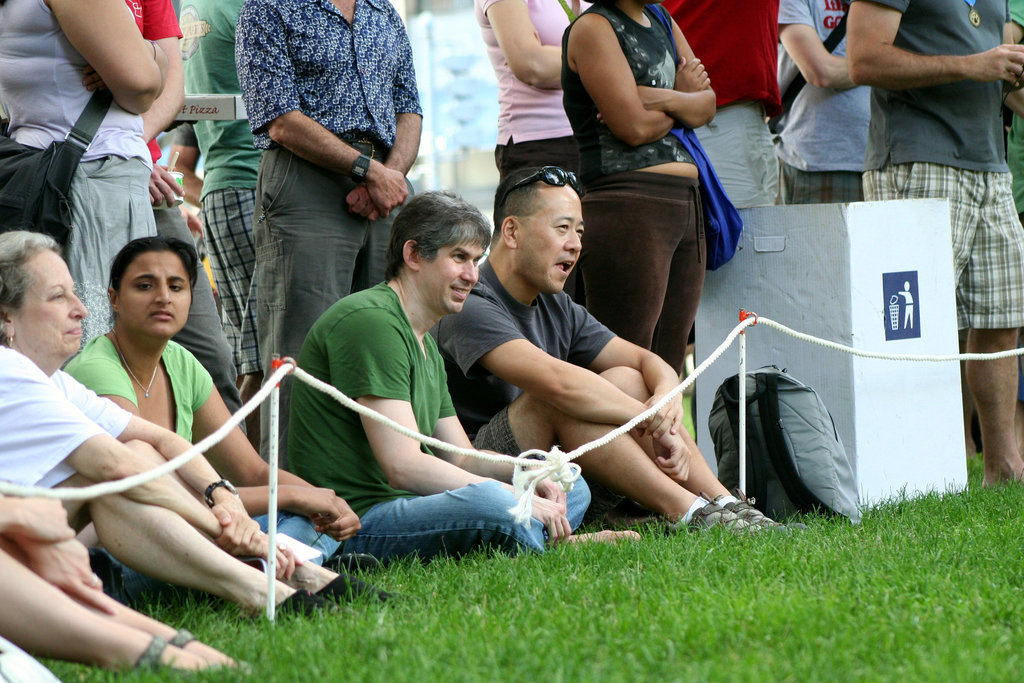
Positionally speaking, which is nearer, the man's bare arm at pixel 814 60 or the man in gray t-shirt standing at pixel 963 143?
the man in gray t-shirt standing at pixel 963 143

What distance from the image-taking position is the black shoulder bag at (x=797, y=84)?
6059 millimetres

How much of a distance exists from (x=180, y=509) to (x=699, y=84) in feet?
9.38

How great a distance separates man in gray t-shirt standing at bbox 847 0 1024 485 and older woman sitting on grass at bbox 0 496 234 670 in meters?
3.81

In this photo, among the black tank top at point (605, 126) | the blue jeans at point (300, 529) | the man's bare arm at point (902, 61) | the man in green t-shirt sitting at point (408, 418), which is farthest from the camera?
the man's bare arm at point (902, 61)

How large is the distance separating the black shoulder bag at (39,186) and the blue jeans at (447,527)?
1290 millimetres

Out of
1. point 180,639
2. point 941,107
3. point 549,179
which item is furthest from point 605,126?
point 180,639

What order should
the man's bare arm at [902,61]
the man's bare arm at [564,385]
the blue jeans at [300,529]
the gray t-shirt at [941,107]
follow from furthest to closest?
1. the gray t-shirt at [941,107]
2. the man's bare arm at [902,61]
3. the man's bare arm at [564,385]
4. the blue jeans at [300,529]

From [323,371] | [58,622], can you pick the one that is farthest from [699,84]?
[58,622]

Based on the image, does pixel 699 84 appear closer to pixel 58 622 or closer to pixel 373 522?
pixel 373 522

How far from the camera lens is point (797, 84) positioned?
6379mm

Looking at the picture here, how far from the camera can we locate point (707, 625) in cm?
278

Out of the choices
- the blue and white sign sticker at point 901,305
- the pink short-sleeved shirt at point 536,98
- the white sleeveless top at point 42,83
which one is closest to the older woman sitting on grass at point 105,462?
the white sleeveless top at point 42,83

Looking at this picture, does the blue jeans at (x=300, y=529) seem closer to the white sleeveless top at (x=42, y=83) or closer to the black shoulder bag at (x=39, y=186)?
the black shoulder bag at (x=39, y=186)

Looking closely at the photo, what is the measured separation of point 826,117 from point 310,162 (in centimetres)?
275
